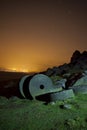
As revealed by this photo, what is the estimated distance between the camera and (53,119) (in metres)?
17.6

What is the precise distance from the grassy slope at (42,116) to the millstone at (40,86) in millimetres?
3503

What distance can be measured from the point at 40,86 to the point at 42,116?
9277mm

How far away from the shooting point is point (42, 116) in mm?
18391

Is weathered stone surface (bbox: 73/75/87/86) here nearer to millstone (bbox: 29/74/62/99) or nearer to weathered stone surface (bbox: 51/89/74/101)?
millstone (bbox: 29/74/62/99)

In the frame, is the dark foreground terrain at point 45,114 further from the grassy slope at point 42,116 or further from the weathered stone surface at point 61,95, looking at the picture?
the weathered stone surface at point 61,95

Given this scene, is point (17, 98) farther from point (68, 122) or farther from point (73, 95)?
point (68, 122)

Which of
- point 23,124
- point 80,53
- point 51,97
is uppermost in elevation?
point 80,53

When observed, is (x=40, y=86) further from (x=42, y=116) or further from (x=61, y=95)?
(x=42, y=116)

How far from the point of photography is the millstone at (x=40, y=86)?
26.6 metres

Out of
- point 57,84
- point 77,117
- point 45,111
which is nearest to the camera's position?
point 77,117

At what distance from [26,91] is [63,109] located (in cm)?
764

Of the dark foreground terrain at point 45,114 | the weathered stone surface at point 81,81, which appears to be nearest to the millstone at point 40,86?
the dark foreground terrain at point 45,114

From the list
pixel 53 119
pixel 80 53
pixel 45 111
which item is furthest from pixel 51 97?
pixel 80 53

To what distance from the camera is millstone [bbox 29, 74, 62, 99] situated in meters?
26.6
